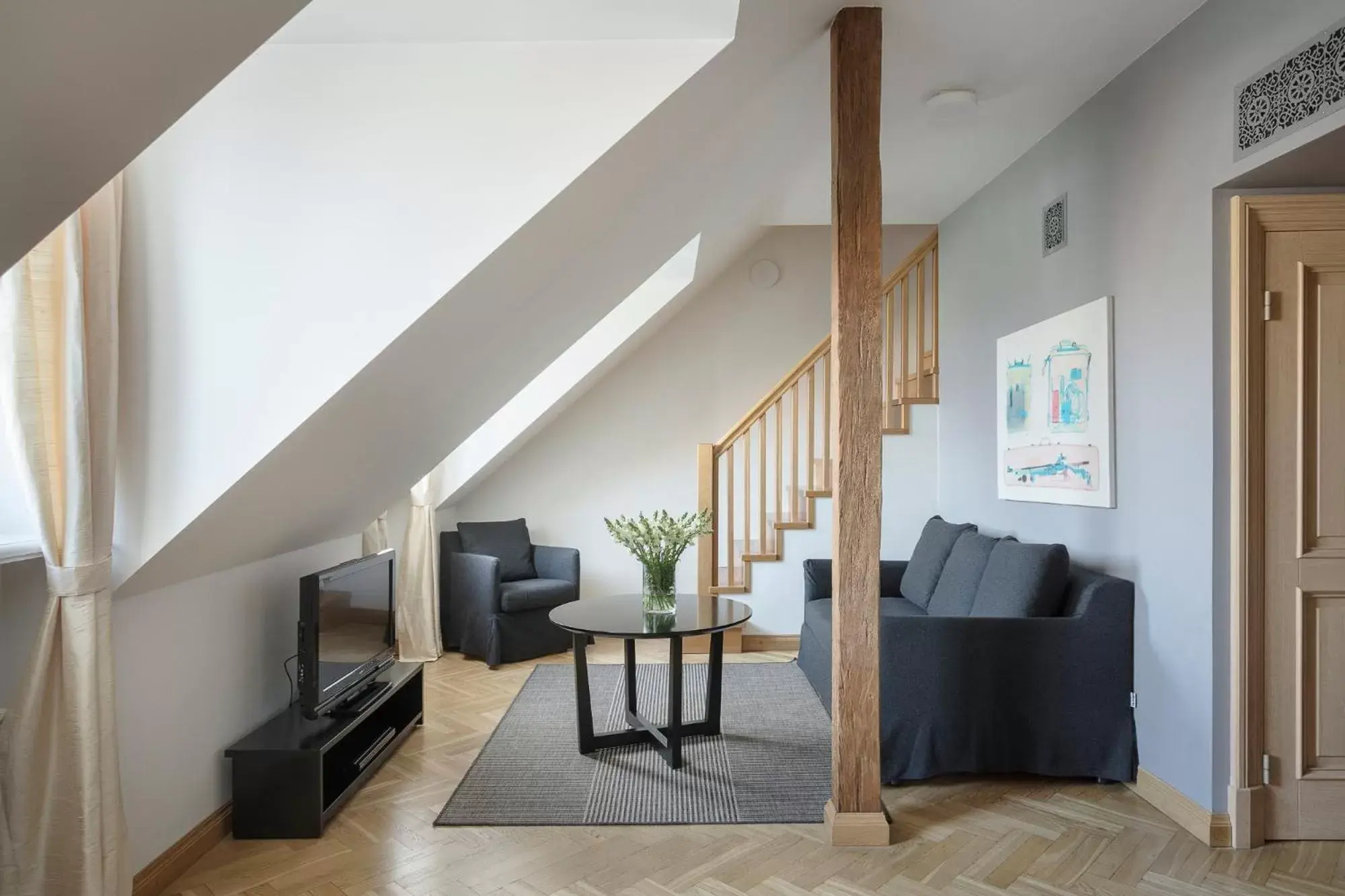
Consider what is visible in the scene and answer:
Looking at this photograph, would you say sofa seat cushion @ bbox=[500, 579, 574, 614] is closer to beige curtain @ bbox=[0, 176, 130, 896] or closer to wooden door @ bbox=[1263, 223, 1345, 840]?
beige curtain @ bbox=[0, 176, 130, 896]

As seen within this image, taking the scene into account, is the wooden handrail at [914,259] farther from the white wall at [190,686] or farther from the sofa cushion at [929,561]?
the white wall at [190,686]

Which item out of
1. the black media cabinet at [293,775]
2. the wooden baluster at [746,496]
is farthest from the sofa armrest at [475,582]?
the black media cabinet at [293,775]

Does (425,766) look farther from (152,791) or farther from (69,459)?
(69,459)

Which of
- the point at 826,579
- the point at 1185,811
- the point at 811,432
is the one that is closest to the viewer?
the point at 1185,811

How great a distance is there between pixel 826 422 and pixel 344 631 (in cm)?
376

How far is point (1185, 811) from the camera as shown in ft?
9.79

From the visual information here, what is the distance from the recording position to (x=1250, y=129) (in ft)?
8.81

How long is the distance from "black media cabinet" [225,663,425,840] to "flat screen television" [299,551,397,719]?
0.36ft

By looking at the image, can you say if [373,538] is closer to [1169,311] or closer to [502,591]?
[502,591]

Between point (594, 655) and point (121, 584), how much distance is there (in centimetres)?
357

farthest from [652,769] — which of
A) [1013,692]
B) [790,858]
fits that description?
[1013,692]

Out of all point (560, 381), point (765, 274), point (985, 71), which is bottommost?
point (560, 381)

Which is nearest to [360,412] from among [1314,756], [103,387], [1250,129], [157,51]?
[103,387]

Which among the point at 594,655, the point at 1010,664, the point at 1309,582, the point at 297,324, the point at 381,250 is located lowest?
the point at 594,655
